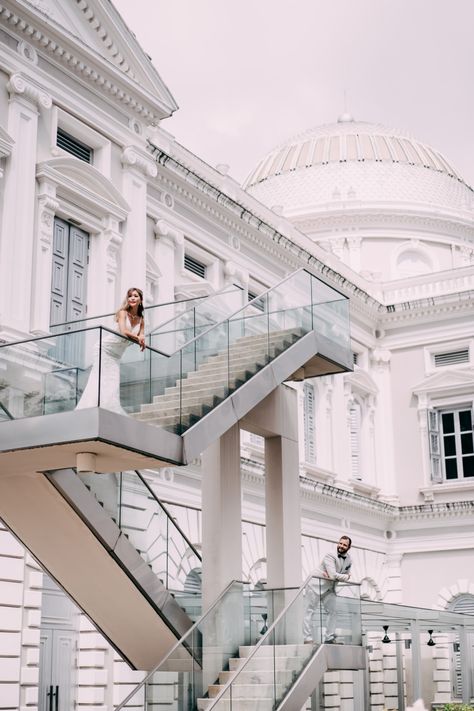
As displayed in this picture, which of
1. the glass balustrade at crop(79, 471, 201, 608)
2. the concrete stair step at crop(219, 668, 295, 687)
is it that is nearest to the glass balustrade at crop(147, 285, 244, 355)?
the glass balustrade at crop(79, 471, 201, 608)

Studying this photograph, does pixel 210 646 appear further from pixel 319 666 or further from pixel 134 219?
pixel 134 219

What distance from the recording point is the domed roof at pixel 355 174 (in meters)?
39.8

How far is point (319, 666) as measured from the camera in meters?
14.2

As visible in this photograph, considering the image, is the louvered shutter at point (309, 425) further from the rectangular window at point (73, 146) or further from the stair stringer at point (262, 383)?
the stair stringer at point (262, 383)

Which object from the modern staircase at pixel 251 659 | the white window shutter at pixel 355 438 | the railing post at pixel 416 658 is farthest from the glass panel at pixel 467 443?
the modern staircase at pixel 251 659

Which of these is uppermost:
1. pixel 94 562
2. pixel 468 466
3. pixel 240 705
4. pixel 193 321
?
pixel 468 466

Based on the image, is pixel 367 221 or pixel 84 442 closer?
pixel 84 442

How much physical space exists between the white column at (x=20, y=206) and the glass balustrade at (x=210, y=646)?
652 centimetres

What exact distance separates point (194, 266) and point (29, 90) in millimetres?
7492

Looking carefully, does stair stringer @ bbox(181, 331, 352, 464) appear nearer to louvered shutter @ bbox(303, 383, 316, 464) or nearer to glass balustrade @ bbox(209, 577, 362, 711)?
glass balustrade @ bbox(209, 577, 362, 711)

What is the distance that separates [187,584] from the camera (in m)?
14.4

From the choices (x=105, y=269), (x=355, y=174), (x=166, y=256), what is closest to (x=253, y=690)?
(x=105, y=269)

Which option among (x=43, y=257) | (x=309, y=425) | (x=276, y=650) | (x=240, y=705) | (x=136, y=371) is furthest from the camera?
(x=309, y=425)

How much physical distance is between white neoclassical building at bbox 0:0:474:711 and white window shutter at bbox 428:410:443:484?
0.07 m
